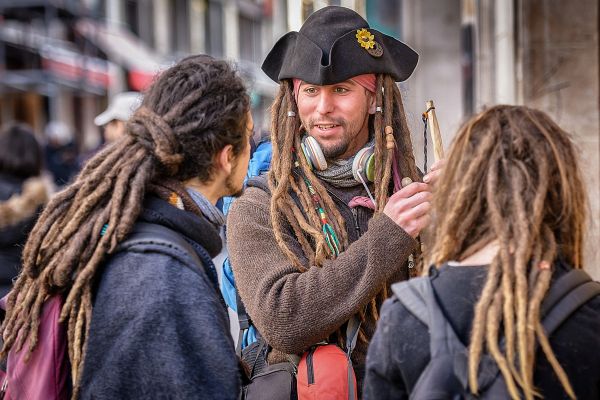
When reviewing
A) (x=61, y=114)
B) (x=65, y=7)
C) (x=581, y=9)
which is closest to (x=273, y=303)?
(x=581, y=9)

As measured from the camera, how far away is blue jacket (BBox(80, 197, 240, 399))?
242 cm

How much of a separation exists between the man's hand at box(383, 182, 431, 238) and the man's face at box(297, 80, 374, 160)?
399 millimetres

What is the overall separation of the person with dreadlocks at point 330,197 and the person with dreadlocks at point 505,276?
668 millimetres

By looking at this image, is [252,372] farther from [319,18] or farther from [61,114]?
[61,114]

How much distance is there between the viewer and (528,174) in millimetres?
2258

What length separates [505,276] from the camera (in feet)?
7.13

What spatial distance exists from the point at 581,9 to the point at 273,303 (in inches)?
134

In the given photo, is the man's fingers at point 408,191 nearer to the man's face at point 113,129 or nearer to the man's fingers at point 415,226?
the man's fingers at point 415,226

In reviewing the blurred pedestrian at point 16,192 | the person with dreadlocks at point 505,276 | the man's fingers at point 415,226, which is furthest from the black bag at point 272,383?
the blurred pedestrian at point 16,192

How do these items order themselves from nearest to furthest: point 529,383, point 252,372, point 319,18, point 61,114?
1. point 529,383
2. point 252,372
3. point 319,18
4. point 61,114

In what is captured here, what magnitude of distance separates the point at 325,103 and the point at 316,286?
72cm

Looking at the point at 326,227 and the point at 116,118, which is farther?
the point at 116,118

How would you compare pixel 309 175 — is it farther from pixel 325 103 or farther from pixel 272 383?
pixel 272 383

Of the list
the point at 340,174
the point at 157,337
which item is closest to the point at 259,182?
the point at 340,174
